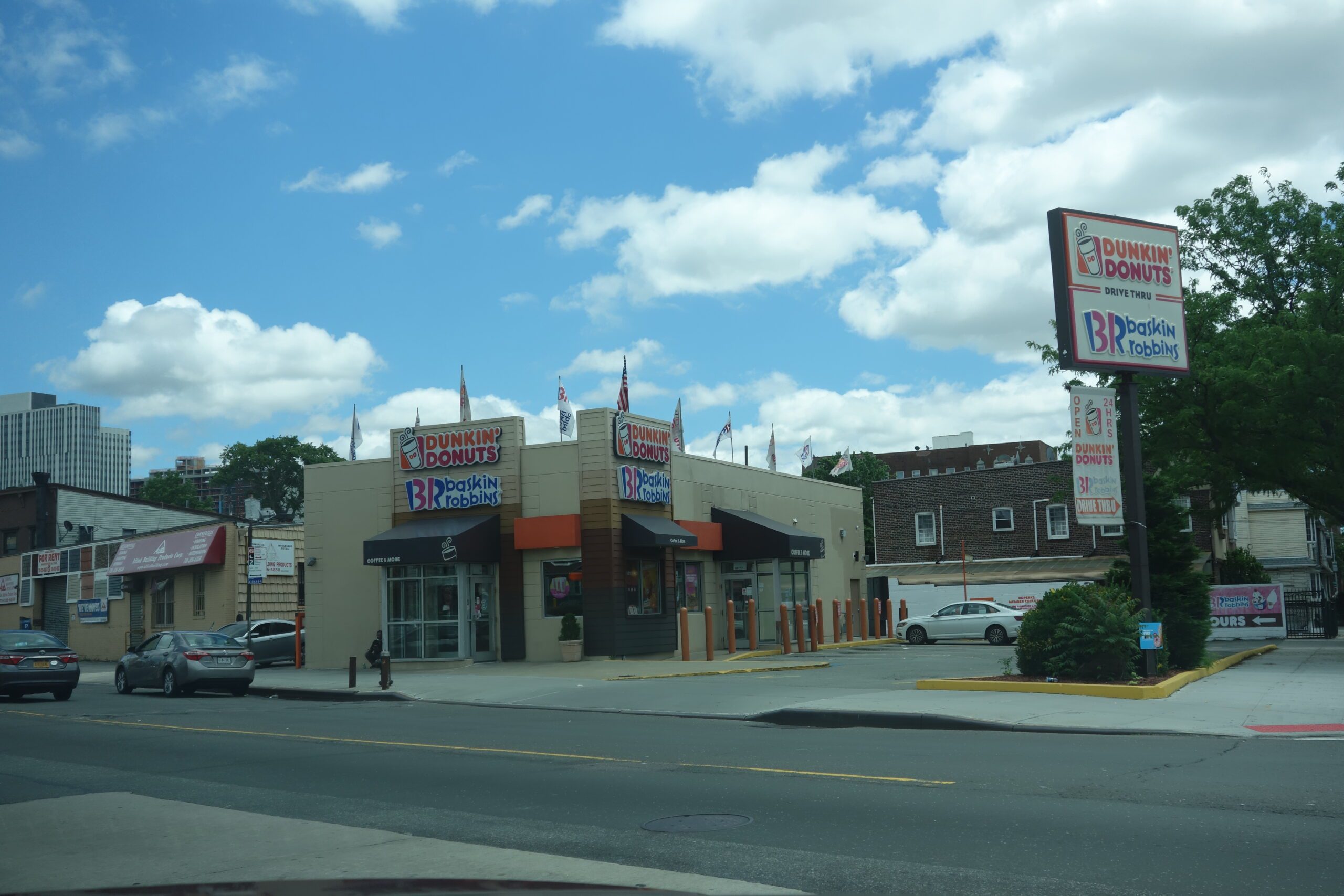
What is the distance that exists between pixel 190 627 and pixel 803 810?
3350 centimetres

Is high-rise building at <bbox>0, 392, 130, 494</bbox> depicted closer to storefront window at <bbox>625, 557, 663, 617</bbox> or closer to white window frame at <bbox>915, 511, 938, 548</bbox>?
white window frame at <bbox>915, 511, 938, 548</bbox>

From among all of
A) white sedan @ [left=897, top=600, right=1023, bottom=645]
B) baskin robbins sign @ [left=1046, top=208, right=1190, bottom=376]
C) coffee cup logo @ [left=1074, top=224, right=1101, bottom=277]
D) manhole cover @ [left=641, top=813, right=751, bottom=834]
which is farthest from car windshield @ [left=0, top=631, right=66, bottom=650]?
white sedan @ [left=897, top=600, right=1023, bottom=645]

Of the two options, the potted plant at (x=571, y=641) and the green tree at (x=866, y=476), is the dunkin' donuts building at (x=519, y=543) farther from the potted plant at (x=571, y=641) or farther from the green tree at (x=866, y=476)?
the green tree at (x=866, y=476)

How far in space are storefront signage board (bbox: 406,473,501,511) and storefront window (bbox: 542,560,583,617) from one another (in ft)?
7.27

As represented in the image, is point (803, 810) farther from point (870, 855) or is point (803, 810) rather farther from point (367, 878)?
point (367, 878)

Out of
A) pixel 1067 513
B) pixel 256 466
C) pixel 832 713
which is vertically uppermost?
pixel 256 466

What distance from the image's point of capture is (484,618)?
98.5ft

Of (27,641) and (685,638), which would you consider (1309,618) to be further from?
(27,641)

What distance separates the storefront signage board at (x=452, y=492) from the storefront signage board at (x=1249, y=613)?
21.7 meters

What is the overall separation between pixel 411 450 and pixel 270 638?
766cm

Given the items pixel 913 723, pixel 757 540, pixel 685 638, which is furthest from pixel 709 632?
pixel 913 723

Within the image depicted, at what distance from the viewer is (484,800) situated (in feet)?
33.1

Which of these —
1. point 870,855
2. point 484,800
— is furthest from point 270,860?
Answer: point 870,855

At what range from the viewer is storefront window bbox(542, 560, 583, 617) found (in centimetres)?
2919
